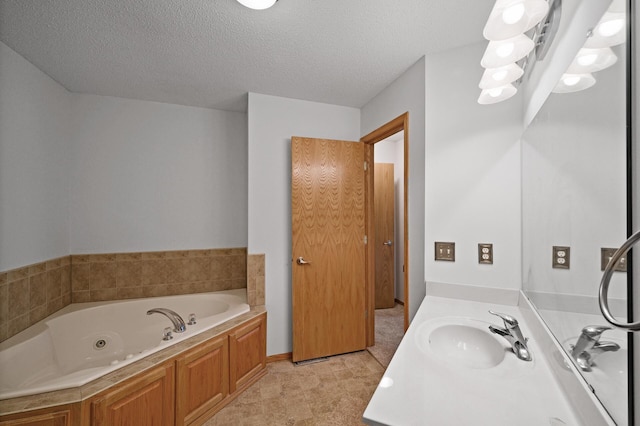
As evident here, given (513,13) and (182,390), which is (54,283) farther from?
(513,13)

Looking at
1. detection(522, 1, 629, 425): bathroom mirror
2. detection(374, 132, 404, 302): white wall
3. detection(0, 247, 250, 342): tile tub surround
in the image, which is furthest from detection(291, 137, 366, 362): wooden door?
detection(522, 1, 629, 425): bathroom mirror

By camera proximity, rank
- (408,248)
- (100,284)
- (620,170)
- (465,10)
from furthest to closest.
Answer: (100,284) < (408,248) < (465,10) < (620,170)

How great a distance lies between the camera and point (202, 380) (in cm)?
181

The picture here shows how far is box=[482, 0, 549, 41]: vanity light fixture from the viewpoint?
0.96 m

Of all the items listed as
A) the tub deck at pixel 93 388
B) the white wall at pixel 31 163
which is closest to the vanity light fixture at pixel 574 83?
the tub deck at pixel 93 388

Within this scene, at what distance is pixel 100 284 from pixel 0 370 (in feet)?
3.51

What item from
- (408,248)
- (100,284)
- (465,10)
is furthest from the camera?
(100,284)

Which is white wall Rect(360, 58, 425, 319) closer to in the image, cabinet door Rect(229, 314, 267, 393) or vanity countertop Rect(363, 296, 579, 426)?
vanity countertop Rect(363, 296, 579, 426)

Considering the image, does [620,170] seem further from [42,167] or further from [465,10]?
[42,167]

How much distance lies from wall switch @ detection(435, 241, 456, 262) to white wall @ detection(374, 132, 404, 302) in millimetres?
2182

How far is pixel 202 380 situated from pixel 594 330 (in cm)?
203

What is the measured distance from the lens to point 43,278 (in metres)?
2.10

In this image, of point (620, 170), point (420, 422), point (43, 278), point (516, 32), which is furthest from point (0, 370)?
point (516, 32)

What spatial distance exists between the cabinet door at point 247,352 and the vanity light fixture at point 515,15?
2.35 m
